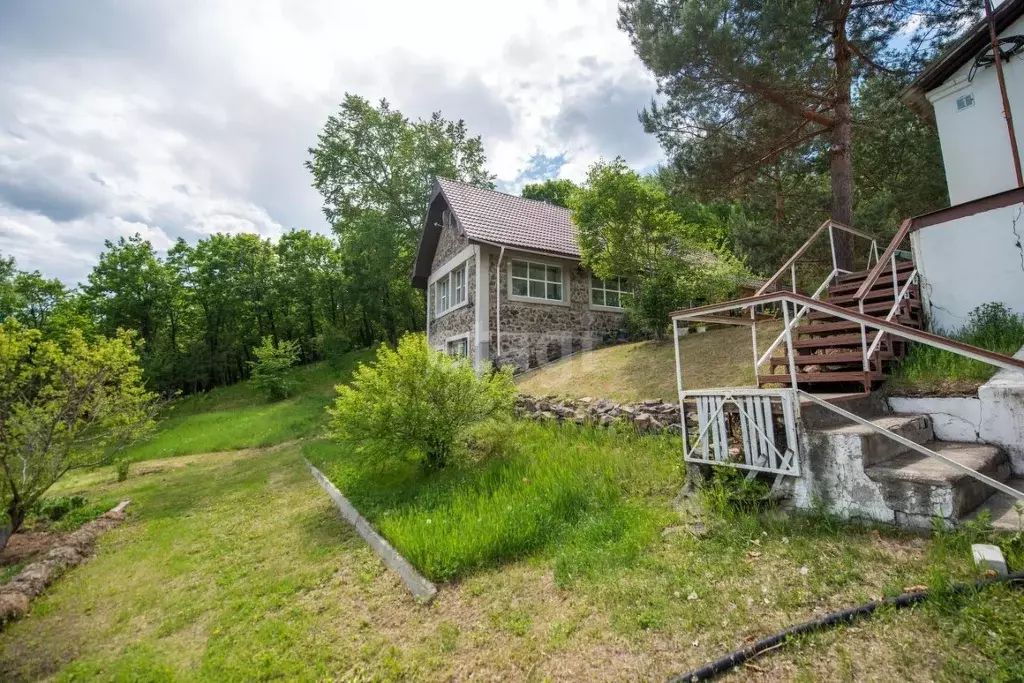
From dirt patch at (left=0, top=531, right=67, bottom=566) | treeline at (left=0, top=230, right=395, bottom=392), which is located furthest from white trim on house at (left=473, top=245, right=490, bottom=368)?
treeline at (left=0, top=230, right=395, bottom=392)

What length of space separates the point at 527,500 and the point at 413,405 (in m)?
2.55

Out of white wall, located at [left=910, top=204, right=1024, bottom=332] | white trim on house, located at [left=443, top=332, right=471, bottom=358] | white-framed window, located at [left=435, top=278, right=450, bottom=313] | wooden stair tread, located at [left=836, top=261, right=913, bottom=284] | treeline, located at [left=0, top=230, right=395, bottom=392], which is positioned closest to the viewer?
white wall, located at [left=910, top=204, right=1024, bottom=332]

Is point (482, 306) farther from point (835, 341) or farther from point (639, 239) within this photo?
point (835, 341)

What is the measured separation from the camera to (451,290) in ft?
53.0

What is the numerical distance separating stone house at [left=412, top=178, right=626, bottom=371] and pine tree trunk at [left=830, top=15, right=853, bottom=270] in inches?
253

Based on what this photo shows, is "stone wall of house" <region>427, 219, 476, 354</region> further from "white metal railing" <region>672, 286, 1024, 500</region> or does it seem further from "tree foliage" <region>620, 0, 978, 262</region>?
"white metal railing" <region>672, 286, 1024, 500</region>

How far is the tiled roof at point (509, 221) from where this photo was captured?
559 inches

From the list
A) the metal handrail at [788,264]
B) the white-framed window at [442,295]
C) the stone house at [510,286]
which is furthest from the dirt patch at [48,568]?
the white-framed window at [442,295]

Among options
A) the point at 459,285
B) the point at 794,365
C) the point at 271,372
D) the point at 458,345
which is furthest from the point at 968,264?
the point at 271,372

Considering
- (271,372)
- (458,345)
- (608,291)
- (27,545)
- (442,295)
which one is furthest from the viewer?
(271,372)

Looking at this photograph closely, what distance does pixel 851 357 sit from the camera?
5.16m

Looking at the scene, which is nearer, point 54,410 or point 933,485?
point 933,485

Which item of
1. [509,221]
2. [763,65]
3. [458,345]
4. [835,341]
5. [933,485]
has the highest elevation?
[509,221]

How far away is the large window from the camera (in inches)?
575
